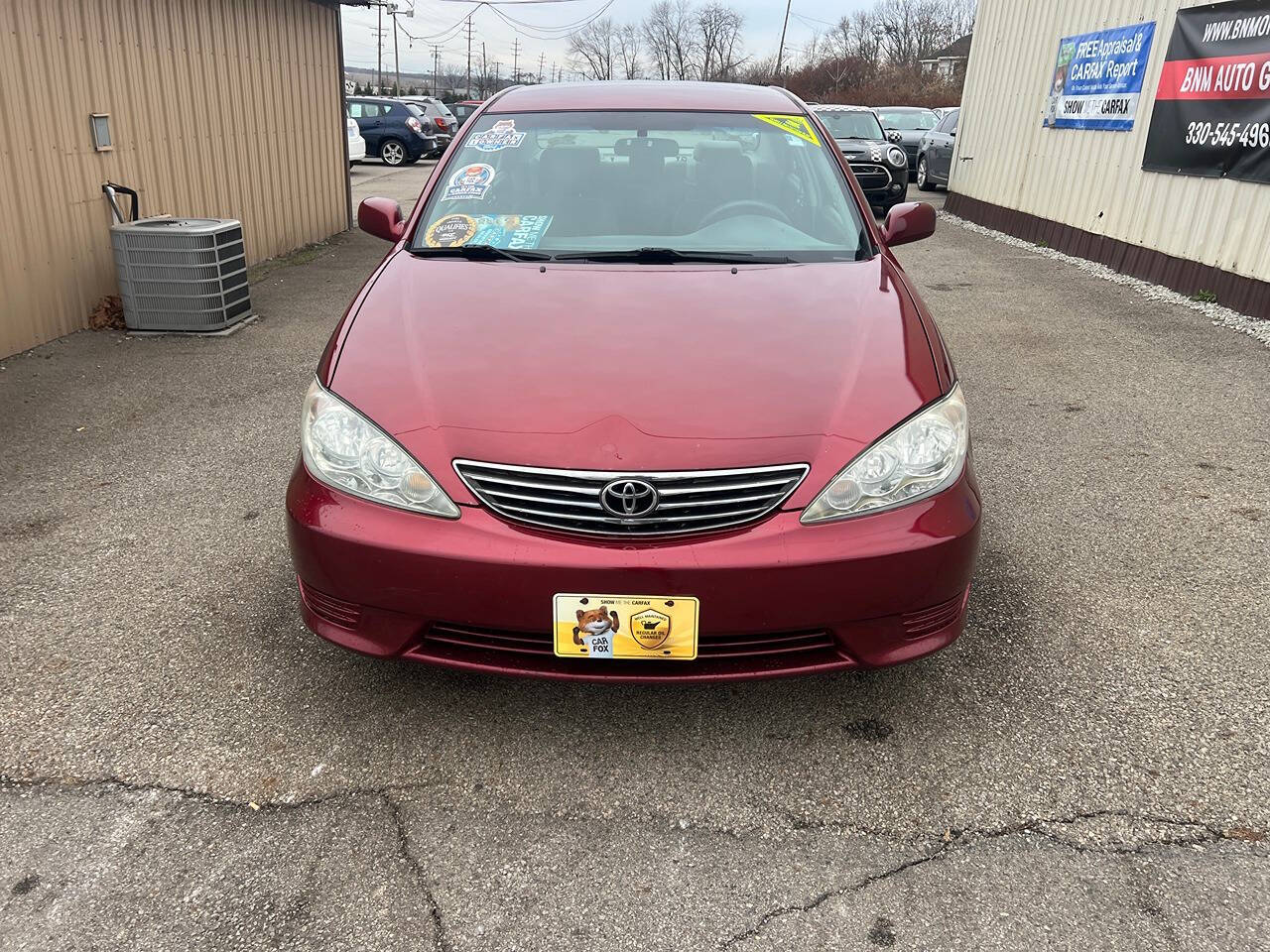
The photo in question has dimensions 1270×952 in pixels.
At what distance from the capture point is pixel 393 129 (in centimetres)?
2223

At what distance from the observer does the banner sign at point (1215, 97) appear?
6922 mm

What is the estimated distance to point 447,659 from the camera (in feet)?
7.34

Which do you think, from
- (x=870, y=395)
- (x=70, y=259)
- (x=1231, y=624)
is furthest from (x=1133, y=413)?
(x=70, y=259)

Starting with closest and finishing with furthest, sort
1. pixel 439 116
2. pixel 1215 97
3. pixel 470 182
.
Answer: pixel 470 182 < pixel 1215 97 < pixel 439 116

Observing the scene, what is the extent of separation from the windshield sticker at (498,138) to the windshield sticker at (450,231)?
45cm

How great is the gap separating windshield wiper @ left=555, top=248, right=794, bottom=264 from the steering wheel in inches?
8.7

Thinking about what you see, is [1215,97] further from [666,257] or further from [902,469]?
[902,469]

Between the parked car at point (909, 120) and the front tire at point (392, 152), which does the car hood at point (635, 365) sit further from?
the front tire at point (392, 152)

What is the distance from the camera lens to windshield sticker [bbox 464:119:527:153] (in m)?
3.55

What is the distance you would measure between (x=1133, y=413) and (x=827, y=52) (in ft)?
217

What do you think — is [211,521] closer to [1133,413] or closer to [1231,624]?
[1231,624]

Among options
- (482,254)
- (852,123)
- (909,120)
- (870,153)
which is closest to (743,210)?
(482,254)

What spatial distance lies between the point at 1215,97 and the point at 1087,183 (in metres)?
2.09

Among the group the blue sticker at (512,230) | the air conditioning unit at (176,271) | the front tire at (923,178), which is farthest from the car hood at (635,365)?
the front tire at (923,178)
